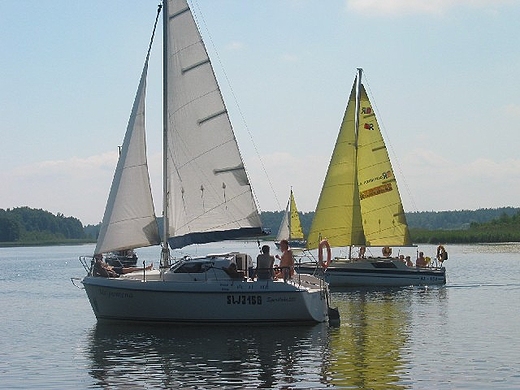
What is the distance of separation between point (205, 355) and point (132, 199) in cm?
800

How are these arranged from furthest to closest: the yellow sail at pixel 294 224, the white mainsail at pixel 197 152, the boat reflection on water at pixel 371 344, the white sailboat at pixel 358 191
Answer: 1. the yellow sail at pixel 294 224
2. the white sailboat at pixel 358 191
3. the white mainsail at pixel 197 152
4. the boat reflection on water at pixel 371 344

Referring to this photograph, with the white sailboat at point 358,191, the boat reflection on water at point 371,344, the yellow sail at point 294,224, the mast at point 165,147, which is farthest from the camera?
the yellow sail at point 294,224

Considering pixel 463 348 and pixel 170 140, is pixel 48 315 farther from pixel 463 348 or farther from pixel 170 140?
pixel 463 348

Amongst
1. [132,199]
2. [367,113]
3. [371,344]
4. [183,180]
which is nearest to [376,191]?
[367,113]

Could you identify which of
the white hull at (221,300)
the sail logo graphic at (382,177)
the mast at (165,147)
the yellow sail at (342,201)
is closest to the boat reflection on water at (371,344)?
the white hull at (221,300)

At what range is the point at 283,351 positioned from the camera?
2636cm

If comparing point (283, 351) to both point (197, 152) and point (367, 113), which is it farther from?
point (367, 113)

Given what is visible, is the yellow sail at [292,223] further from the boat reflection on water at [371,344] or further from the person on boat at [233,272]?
the person on boat at [233,272]

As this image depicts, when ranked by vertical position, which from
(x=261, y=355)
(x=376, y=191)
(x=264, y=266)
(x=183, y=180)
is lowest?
(x=261, y=355)

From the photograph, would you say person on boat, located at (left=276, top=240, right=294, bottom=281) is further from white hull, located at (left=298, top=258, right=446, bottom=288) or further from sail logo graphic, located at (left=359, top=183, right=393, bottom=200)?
sail logo graphic, located at (left=359, top=183, right=393, bottom=200)

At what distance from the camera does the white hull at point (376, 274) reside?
49812 millimetres

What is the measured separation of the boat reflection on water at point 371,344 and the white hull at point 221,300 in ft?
4.70

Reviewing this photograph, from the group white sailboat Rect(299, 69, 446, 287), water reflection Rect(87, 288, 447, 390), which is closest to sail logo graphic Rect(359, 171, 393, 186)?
white sailboat Rect(299, 69, 446, 287)

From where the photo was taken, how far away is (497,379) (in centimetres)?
2173
